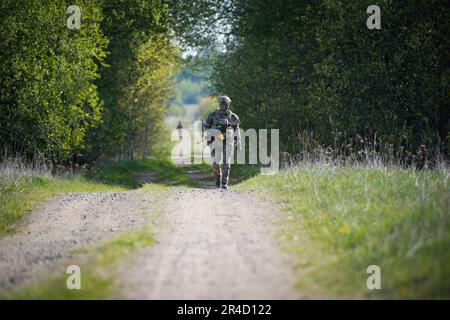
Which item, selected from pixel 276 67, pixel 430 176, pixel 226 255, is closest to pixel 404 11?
pixel 276 67

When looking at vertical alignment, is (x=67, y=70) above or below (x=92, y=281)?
Answer: above

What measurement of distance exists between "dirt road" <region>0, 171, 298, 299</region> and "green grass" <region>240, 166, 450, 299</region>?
0.37 metres

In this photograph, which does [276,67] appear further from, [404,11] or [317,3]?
[404,11]

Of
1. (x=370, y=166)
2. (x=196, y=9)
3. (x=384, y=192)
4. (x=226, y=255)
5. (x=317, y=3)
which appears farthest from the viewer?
(x=196, y=9)

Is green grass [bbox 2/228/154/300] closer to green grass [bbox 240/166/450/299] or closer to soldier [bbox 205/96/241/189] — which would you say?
green grass [bbox 240/166/450/299]

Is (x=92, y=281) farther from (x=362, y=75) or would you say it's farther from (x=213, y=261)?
(x=362, y=75)

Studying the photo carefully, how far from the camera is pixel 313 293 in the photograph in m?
6.48

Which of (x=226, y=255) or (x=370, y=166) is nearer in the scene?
(x=226, y=255)

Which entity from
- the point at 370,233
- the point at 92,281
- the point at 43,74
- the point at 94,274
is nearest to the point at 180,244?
the point at 94,274

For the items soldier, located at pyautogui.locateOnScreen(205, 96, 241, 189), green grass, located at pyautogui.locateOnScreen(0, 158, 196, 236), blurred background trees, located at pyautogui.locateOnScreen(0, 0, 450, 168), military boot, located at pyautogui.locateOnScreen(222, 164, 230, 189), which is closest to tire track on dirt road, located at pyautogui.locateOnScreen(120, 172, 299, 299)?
green grass, located at pyautogui.locateOnScreen(0, 158, 196, 236)

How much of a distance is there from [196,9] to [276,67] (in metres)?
5.79

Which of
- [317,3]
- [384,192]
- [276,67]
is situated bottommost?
[384,192]

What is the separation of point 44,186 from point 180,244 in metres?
9.18

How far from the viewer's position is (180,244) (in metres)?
8.45
